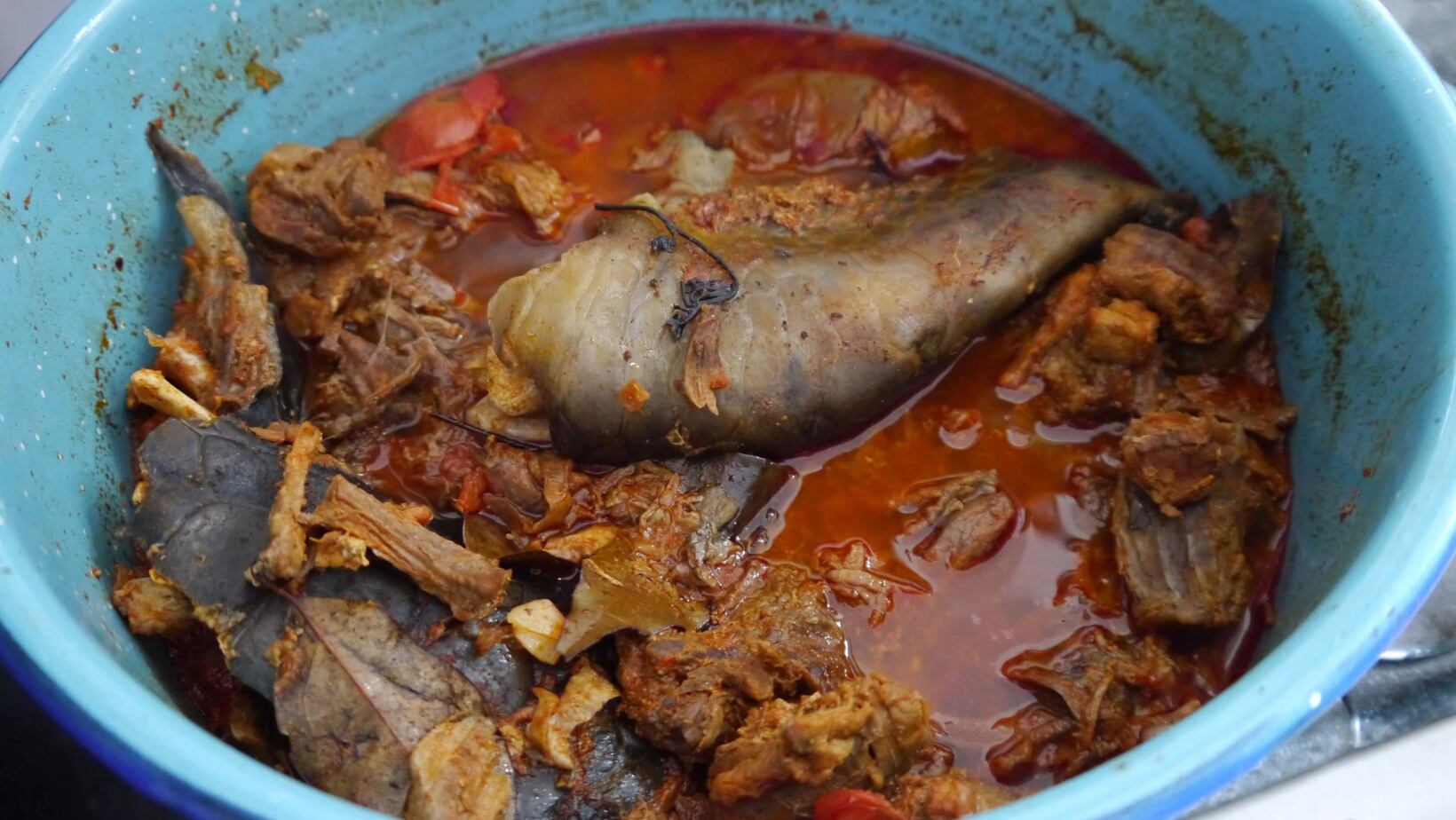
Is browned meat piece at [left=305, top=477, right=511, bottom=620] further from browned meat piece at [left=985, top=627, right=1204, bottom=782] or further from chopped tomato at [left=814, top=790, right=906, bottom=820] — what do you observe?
browned meat piece at [left=985, top=627, right=1204, bottom=782]

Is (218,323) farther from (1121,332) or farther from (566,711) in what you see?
(1121,332)

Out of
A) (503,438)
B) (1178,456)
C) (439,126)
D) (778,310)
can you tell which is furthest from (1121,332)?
(439,126)

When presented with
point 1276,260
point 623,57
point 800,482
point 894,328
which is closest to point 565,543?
point 800,482

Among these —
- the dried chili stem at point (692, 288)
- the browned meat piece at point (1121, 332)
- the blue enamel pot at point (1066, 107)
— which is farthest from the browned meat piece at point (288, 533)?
the browned meat piece at point (1121, 332)

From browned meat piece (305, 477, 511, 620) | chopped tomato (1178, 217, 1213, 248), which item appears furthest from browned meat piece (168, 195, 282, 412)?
chopped tomato (1178, 217, 1213, 248)

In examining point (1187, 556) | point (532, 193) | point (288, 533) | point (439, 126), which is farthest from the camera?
point (439, 126)

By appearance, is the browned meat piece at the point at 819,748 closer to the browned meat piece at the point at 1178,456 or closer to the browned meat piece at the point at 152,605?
the browned meat piece at the point at 1178,456
